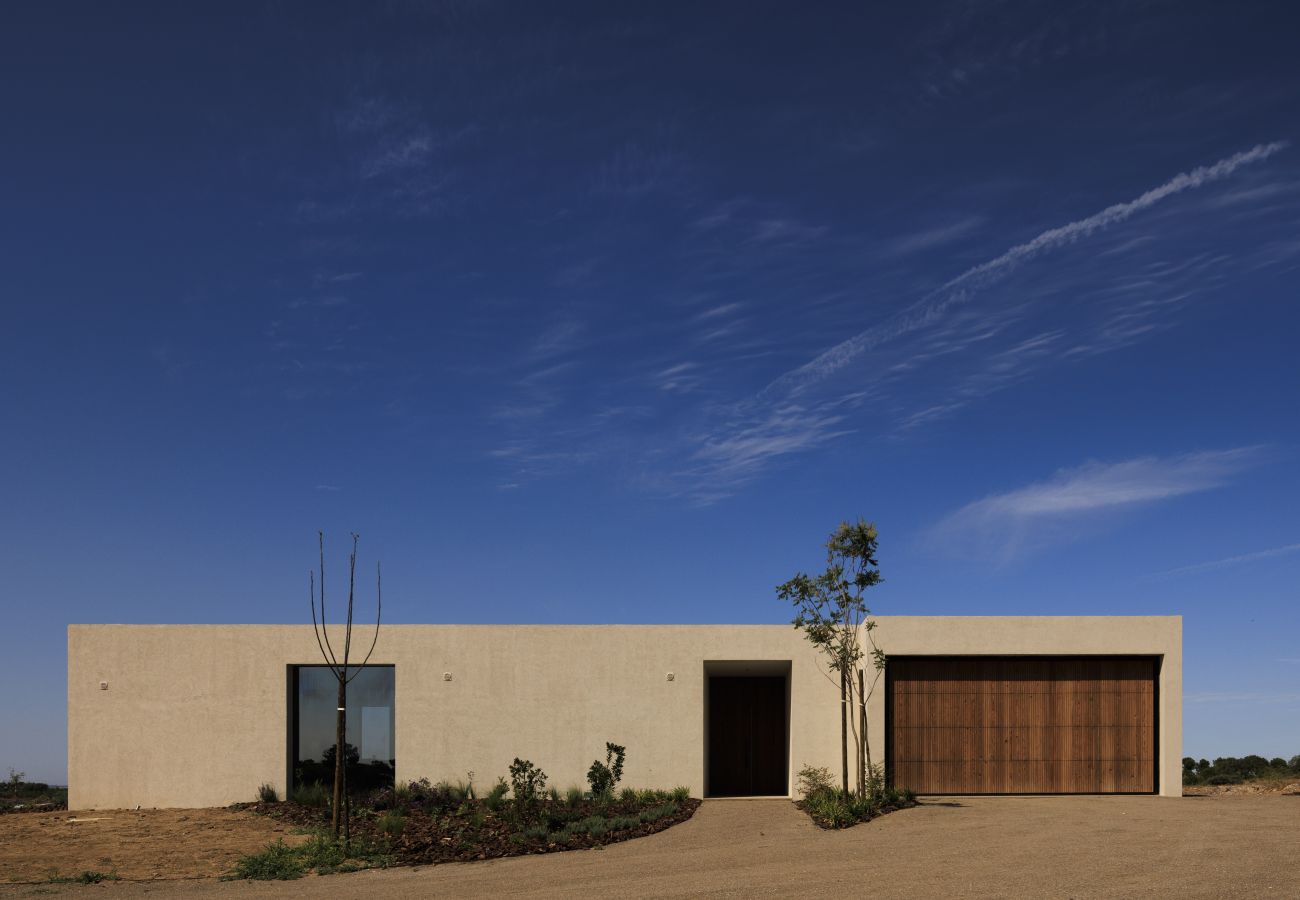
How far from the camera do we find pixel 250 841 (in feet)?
51.6

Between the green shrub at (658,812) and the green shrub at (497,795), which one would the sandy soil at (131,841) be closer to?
the green shrub at (497,795)

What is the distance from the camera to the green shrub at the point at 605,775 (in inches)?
762

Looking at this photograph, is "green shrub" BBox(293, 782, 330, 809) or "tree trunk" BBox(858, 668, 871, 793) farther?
"green shrub" BBox(293, 782, 330, 809)

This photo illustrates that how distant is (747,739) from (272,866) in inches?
430

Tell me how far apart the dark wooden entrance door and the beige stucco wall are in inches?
76.9

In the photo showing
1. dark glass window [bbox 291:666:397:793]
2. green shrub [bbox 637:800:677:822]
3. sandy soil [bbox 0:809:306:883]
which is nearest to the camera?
sandy soil [bbox 0:809:306:883]

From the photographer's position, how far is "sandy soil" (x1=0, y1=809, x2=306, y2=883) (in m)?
13.8

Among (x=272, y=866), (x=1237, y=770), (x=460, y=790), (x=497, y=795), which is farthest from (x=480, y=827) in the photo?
(x=1237, y=770)

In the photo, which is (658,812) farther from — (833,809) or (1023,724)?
(1023,724)

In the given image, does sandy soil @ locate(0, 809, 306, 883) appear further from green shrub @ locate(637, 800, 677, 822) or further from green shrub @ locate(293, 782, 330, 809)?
green shrub @ locate(637, 800, 677, 822)

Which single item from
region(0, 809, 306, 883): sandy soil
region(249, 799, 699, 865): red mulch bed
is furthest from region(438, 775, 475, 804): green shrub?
region(0, 809, 306, 883): sandy soil

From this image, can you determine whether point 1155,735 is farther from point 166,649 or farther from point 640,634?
point 166,649

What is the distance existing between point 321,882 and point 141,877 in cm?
242

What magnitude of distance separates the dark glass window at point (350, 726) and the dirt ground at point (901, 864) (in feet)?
21.9
